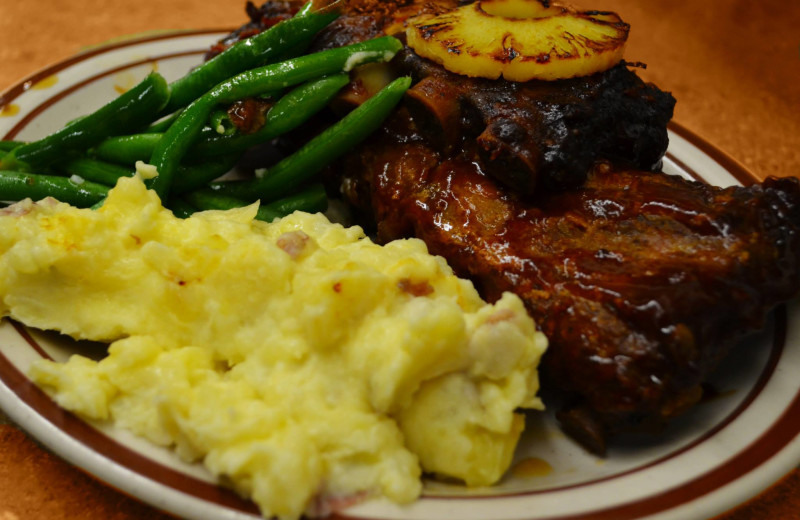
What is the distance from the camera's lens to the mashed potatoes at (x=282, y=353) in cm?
239

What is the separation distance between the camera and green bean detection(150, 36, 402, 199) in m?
3.65

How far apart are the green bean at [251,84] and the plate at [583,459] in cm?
112

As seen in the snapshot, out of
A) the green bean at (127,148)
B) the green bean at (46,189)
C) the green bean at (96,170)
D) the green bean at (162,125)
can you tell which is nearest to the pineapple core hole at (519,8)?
the green bean at (162,125)

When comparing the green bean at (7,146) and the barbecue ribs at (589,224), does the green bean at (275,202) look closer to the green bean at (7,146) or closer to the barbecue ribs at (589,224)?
the barbecue ribs at (589,224)

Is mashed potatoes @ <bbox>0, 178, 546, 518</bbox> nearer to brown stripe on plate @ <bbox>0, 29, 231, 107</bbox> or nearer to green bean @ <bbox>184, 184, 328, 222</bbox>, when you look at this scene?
green bean @ <bbox>184, 184, 328, 222</bbox>

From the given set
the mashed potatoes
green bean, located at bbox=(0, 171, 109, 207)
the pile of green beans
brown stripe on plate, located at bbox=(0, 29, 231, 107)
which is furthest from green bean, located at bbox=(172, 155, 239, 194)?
brown stripe on plate, located at bbox=(0, 29, 231, 107)

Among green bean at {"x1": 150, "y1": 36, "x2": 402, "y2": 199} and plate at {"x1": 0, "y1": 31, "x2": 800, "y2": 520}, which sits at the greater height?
green bean at {"x1": 150, "y1": 36, "x2": 402, "y2": 199}

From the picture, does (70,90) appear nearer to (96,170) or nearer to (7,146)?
(7,146)

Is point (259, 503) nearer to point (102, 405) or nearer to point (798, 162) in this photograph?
point (102, 405)

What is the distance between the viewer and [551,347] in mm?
2758

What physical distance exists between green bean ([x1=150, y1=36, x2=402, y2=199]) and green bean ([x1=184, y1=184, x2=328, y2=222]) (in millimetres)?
255

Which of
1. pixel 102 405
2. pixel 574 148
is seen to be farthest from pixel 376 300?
pixel 574 148

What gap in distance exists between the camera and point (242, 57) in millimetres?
3926

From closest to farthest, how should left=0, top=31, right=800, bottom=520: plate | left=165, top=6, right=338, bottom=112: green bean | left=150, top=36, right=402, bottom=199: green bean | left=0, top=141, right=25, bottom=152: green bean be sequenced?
left=0, top=31, right=800, bottom=520: plate
left=150, top=36, right=402, bottom=199: green bean
left=165, top=6, right=338, bottom=112: green bean
left=0, top=141, right=25, bottom=152: green bean
